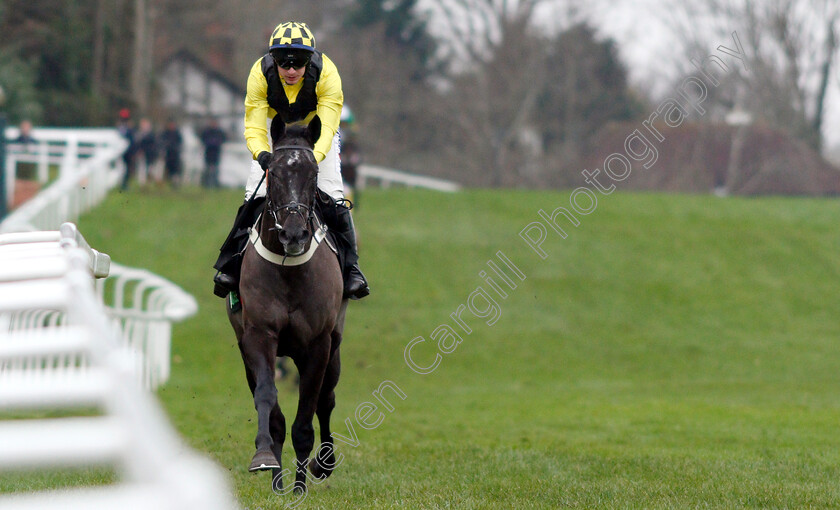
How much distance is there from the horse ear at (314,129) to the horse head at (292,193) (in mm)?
219

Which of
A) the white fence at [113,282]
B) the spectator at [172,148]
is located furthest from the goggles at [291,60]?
the spectator at [172,148]

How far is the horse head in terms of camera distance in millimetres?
5723

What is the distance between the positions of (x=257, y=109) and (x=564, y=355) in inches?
451

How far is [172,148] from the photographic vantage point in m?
25.8

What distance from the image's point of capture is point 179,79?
52.0 meters

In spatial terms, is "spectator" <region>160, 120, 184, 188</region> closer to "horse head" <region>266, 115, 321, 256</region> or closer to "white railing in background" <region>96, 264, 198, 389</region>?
"white railing in background" <region>96, 264, 198, 389</region>

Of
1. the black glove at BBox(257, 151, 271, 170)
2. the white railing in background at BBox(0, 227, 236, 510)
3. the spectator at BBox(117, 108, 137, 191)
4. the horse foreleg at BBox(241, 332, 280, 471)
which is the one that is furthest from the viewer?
the spectator at BBox(117, 108, 137, 191)

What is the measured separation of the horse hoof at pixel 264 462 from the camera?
→ 5.55 metres

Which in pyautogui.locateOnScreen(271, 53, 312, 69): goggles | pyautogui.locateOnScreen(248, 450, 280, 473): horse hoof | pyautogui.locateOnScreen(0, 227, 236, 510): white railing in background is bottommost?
pyautogui.locateOnScreen(248, 450, 280, 473): horse hoof

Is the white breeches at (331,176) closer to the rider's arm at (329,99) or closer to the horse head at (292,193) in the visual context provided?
the rider's arm at (329,99)

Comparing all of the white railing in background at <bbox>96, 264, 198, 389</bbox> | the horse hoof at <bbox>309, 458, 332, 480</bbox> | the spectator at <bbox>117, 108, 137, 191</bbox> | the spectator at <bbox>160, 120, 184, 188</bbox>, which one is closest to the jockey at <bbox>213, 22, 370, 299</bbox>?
the horse hoof at <bbox>309, 458, 332, 480</bbox>

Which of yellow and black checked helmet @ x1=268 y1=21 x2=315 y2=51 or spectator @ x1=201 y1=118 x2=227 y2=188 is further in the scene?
spectator @ x1=201 y1=118 x2=227 y2=188

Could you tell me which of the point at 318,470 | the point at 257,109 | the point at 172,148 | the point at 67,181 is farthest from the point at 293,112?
the point at 172,148

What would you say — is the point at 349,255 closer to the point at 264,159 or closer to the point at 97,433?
the point at 264,159
